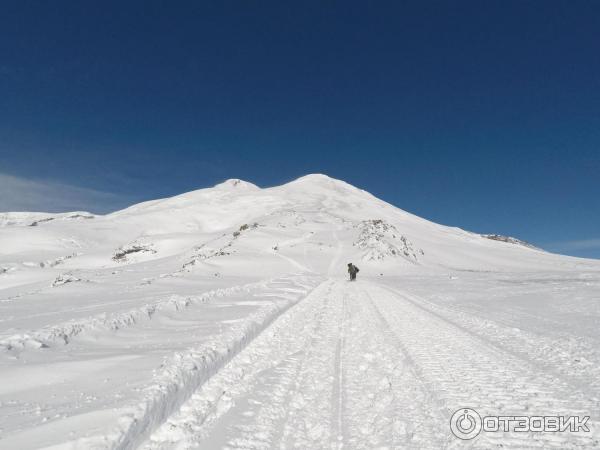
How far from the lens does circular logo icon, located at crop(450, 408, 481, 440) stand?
372 centimetres

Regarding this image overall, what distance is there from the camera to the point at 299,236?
1884 inches

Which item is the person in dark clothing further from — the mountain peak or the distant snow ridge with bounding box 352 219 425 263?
the mountain peak

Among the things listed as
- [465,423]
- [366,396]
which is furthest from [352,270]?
[465,423]

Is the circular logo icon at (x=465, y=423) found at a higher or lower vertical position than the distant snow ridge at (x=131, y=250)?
lower

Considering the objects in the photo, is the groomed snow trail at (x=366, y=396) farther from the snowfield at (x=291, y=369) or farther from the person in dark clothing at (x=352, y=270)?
the person in dark clothing at (x=352, y=270)

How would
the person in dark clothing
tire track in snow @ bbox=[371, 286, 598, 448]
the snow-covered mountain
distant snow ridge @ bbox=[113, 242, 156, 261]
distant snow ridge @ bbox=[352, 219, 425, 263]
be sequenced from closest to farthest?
tire track in snow @ bbox=[371, 286, 598, 448], the person in dark clothing, the snow-covered mountain, distant snow ridge @ bbox=[352, 219, 425, 263], distant snow ridge @ bbox=[113, 242, 156, 261]

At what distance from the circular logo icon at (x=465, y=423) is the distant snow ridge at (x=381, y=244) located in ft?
115

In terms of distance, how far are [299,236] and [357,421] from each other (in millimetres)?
43891

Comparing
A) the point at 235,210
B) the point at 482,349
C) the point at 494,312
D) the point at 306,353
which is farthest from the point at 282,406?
the point at 235,210

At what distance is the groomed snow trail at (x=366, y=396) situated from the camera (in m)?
3.64

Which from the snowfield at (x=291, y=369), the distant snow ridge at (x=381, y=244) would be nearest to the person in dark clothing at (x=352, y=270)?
the snowfield at (x=291, y=369)

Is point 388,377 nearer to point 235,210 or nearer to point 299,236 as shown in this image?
point 299,236

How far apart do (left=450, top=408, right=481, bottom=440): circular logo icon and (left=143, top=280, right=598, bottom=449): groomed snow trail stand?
0.24 feet

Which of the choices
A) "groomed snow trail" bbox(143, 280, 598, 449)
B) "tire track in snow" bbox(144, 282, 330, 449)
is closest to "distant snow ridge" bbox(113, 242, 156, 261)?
"groomed snow trail" bbox(143, 280, 598, 449)
